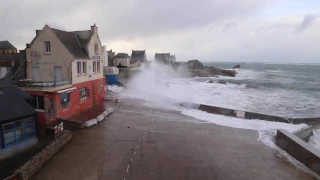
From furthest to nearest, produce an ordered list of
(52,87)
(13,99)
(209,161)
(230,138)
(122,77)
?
(122,77)
(52,87)
(230,138)
(13,99)
(209,161)

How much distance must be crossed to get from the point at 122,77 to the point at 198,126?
3906cm

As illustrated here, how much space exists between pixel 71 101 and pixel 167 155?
11050mm

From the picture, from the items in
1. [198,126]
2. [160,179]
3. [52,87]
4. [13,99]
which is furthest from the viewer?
[198,126]

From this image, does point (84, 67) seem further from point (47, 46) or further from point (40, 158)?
point (40, 158)

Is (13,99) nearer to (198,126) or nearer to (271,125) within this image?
(198,126)

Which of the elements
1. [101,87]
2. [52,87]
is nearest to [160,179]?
[52,87]

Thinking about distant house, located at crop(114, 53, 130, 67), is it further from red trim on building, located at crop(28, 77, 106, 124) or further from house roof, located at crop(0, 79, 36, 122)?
house roof, located at crop(0, 79, 36, 122)

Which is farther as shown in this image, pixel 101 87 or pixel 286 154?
pixel 101 87

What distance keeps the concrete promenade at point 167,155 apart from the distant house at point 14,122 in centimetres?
221

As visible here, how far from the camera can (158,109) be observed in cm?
2445

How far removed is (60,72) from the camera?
20.2 m

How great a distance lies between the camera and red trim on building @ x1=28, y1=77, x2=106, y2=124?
56.4ft

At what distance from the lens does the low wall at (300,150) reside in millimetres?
11547

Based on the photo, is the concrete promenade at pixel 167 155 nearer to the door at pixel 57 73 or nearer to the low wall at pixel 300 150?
the low wall at pixel 300 150
